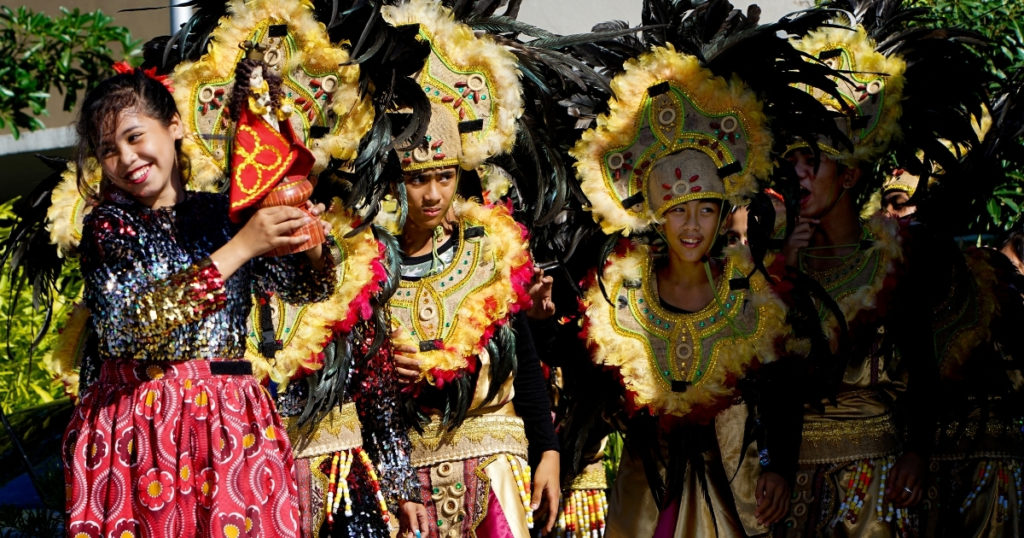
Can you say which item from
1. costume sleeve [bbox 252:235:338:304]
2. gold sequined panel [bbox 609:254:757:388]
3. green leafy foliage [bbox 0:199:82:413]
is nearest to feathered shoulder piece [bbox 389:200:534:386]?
gold sequined panel [bbox 609:254:757:388]

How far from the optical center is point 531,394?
4.77 meters

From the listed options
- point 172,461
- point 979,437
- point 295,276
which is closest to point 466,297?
point 295,276

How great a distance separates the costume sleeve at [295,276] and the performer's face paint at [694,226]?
1436mm

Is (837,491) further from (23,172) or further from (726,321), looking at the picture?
(23,172)

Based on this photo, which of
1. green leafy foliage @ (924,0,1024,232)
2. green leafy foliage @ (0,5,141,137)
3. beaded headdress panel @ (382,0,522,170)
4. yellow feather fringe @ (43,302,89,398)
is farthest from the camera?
green leafy foliage @ (0,5,141,137)

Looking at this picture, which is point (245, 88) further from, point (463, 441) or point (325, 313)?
point (463, 441)

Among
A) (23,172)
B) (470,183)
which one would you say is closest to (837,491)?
(470,183)

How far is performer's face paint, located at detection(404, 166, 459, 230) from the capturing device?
4.62m

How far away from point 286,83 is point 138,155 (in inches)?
43.1

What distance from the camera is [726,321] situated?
4637 mm

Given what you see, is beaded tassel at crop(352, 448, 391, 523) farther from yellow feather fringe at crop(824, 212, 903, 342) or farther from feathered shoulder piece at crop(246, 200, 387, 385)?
yellow feather fringe at crop(824, 212, 903, 342)

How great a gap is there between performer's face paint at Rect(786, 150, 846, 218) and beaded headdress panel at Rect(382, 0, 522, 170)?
3.56ft

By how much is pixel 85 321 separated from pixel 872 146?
288 centimetres

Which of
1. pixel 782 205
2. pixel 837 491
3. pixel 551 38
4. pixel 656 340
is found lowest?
pixel 837 491
